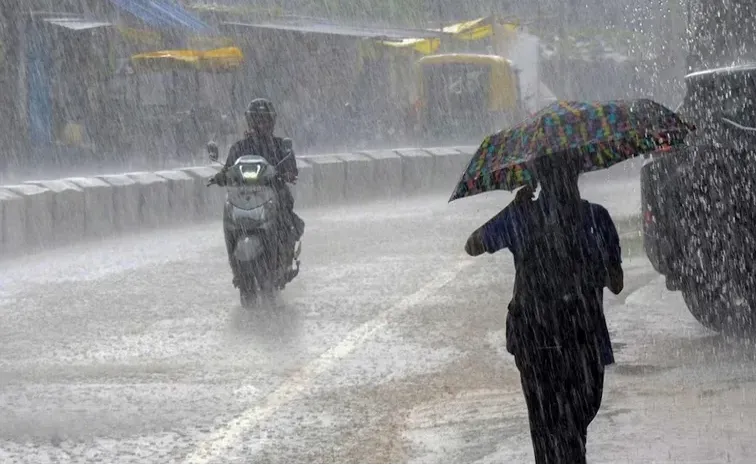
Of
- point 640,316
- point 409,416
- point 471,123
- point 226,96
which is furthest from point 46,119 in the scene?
point 409,416

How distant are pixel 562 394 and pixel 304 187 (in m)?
17.4

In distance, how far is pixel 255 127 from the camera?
462 inches

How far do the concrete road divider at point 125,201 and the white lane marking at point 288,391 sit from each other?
734 cm

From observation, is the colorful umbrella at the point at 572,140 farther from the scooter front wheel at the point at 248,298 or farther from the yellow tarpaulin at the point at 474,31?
the yellow tarpaulin at the point at 474,31

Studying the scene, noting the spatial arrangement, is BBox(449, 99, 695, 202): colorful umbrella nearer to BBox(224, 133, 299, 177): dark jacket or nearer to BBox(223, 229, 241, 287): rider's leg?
BBox(223, 229, 241, 287): rider's leg

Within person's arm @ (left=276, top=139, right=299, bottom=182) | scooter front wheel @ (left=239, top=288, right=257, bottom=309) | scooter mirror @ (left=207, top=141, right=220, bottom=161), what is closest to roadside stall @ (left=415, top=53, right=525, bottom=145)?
person's arm @ (left=276, top=139, right=299, bottom=182)

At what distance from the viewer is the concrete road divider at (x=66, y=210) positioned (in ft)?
55.4

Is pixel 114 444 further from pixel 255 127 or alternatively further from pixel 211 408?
pixel 255 127

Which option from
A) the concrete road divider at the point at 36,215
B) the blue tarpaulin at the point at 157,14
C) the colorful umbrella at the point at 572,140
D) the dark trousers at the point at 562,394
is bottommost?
the concrete road divider at the point at 36,215

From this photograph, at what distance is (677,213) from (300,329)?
9.46ft

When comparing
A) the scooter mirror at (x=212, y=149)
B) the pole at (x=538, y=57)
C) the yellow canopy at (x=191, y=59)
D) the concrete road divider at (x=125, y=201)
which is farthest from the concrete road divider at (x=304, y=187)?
the pole at (x=538, y=57)

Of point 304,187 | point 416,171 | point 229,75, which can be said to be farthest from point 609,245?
point 229,75

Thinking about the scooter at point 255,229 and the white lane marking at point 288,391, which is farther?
the scooter at point 255,229

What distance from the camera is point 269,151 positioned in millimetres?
11789
